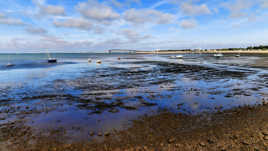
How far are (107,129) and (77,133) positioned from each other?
1396 mm

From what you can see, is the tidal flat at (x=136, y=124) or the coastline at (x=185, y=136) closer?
the coastline at (x=185, y=136)

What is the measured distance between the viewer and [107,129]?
7.28m

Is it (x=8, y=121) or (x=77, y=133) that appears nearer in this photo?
(x=77, y=133)

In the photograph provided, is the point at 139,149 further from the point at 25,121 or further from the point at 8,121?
the point at 8,121

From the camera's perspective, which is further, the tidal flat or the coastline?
the tidal flat

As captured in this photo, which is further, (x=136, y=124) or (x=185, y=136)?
(x=136, y=124)

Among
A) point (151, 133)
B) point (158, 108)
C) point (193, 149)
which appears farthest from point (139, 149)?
Answer: point (158, 108)

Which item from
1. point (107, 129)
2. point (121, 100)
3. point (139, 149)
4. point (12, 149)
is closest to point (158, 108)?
point (121, 100)

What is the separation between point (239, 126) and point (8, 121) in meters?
12.3

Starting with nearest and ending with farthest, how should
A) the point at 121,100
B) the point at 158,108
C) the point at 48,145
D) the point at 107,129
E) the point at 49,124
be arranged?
1. the point at 48,145
2. the point at 107,129
3. the point at 49,124
4. the point at 158,108
5. the point at 121,100

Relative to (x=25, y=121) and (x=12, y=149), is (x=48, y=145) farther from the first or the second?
(x=25, y=121)

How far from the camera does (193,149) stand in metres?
5.50

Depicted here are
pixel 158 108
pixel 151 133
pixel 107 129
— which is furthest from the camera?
pixel 158 108

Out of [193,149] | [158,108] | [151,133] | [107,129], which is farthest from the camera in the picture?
[158,108]
